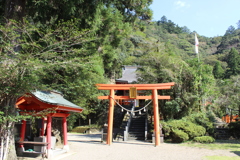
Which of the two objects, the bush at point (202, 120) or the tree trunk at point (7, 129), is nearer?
the tree trunk at point (7, 129)

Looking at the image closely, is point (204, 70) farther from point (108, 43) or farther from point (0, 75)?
point (0, 75)

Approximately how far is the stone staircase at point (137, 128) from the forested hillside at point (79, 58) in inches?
78.2

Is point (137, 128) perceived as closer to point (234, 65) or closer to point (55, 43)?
point (55, 43)

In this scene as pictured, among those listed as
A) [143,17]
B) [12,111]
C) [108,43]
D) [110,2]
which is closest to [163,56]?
[143,17]

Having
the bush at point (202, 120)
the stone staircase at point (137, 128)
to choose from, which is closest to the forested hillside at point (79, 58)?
the bush at point (202, 120)

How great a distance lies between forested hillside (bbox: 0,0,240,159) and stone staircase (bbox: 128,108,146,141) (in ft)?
6.52

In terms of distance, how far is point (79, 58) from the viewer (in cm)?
680

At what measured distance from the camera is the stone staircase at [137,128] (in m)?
14.0

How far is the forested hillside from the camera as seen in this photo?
240 inches

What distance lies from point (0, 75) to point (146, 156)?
622cm

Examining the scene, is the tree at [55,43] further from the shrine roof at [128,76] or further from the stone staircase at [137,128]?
the shrine roof at [128,76]

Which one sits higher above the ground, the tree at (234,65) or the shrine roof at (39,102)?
the tree at (234,65)

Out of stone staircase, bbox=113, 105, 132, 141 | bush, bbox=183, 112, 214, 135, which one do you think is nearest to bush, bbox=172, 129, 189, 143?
bush, bbox=183, 112, 214, 135

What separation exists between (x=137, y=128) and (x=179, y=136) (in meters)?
3.86
